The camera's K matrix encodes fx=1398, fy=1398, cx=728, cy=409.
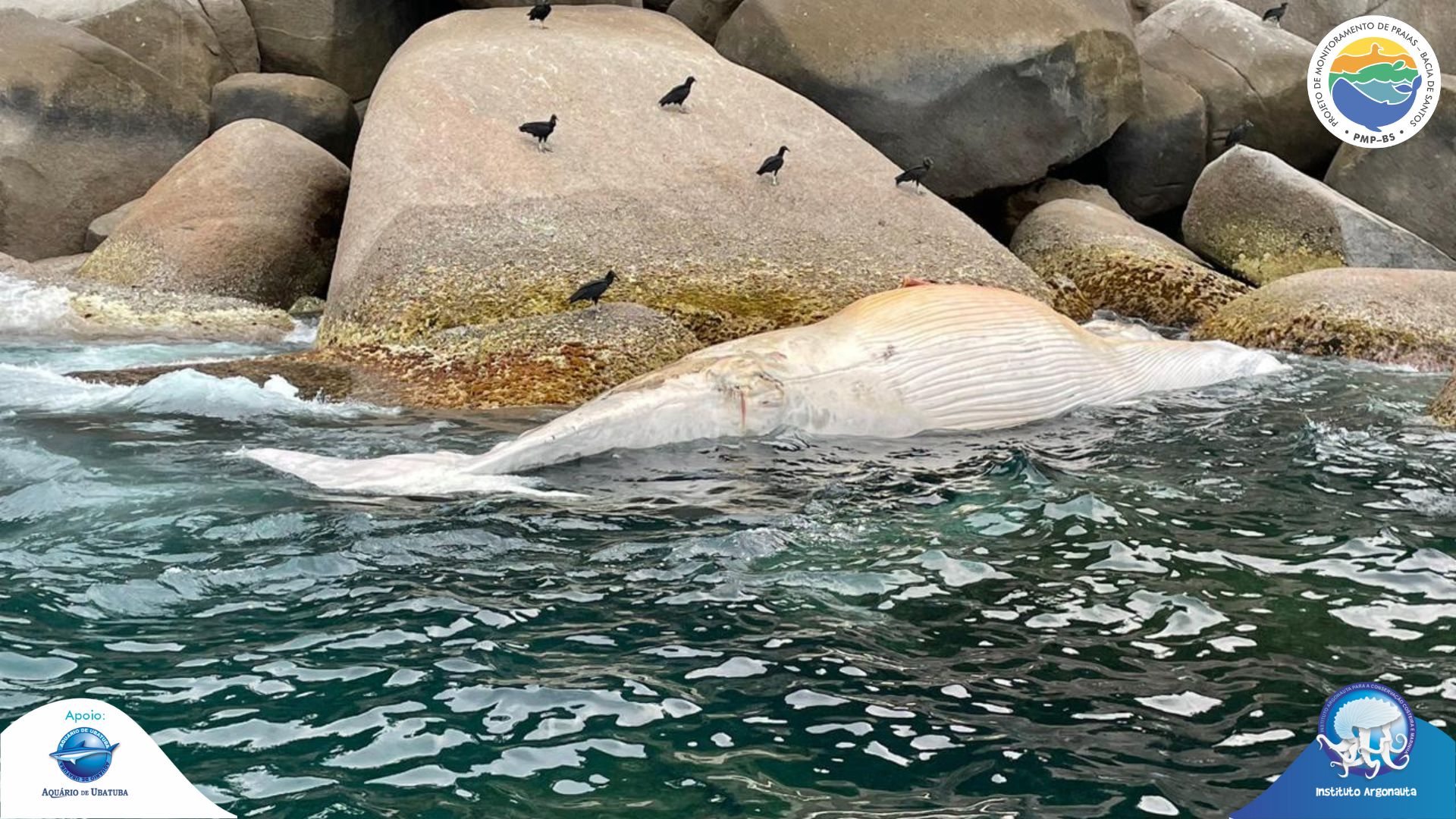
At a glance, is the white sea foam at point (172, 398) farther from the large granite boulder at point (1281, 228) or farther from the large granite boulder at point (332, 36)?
the large granite boulder at point (1281, 228)

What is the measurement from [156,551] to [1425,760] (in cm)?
462

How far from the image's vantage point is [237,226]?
12938 millimetres

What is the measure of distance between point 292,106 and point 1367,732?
13.9m

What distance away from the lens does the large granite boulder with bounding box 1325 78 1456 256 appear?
15.2 m

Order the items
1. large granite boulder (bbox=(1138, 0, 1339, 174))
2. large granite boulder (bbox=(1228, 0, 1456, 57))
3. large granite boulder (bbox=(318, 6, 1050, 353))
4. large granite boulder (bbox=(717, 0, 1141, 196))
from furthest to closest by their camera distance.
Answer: large granite boulder (bbox=(1228, 0, 1456, 57)) < large granite boulder (bbox=(1138, 0, 1339, 174)) < large granite boulder (bbox=(717, 0, 1141, 196)) < large granite boulder (bbox=(318, 6, 1050, 353))

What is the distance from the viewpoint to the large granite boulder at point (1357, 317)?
36.0 feet

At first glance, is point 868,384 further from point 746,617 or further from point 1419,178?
point 1419,178

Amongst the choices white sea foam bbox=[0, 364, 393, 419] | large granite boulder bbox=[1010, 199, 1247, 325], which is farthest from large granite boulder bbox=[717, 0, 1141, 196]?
white sea foam bbox=[0, 364, 393, 419]

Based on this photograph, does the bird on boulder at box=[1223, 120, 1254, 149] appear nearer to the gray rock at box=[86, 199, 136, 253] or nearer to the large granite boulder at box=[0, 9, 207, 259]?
the large granite boulder at box=[0, 9, 207, 259]

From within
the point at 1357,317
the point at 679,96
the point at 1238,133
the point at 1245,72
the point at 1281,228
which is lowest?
the point at 1357,317

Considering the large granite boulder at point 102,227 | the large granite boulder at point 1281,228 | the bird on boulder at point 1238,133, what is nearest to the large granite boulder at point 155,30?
the large granite boulder at point 102,227

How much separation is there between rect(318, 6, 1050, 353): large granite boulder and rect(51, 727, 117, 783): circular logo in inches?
269

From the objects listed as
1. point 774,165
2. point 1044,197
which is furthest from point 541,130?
point 1044,197

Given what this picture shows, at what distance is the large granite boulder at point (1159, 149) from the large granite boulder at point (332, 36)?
8514mm
